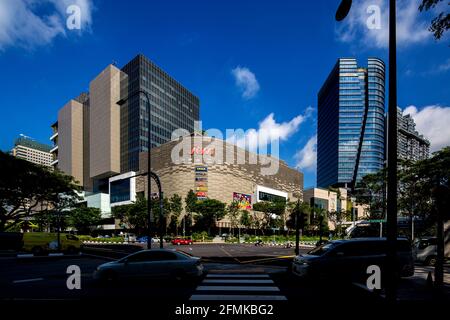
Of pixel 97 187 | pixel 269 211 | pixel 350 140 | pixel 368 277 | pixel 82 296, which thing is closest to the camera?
pixel 82 296

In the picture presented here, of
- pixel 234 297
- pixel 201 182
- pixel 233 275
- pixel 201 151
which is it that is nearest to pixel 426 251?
pixel 233 275

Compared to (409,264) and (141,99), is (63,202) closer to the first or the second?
(409,264)

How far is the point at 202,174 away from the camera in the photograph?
284 feet

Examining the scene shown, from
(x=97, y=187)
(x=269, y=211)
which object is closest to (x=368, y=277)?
(x=269, y=211)

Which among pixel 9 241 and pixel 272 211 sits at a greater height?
pixel 9 241

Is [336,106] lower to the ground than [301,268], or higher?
higher

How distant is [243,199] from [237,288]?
3371 inches

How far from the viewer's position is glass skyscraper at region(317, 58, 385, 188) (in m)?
139

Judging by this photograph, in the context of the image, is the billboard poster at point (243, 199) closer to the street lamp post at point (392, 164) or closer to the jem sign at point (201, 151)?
the jem sign at point (201, 151)

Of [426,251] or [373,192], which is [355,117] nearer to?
[373,192]

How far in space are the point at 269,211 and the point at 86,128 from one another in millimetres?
80718

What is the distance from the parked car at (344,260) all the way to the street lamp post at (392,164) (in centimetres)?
658

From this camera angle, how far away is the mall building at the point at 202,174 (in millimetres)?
86250

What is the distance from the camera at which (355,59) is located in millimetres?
148750
